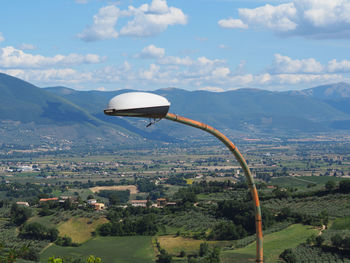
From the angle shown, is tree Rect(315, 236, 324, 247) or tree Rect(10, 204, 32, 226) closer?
tree Rect(315, 236, 324, 247)

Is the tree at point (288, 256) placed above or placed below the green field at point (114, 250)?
above

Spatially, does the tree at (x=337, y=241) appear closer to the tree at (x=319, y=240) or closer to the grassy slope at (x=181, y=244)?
the tree at (x=319, y=240)

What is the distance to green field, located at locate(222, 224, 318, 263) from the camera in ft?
219

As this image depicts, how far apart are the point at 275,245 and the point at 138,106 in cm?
6147

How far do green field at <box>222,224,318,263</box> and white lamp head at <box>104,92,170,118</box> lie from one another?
51337 mm

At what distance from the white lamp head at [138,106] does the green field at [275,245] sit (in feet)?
168

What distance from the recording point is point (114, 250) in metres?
91.8

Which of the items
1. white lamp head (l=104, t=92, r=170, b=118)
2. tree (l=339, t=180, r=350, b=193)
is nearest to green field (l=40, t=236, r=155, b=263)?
tree (l=339, t=180, r=350, b=193)

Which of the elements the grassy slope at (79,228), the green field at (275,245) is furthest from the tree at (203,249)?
the grassy slope at (79,228)

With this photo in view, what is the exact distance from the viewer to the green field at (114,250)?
84.8m

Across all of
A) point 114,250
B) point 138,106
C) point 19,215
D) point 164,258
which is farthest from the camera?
point 19,215

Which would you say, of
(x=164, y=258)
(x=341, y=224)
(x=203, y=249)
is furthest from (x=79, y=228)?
(x=341, y=224)

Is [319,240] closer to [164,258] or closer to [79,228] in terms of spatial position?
[164,258]

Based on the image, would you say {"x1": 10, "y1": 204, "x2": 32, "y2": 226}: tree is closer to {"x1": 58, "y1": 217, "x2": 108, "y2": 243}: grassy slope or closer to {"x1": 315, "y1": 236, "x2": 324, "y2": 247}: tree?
{"x1": 58, "y1": 217, "x2": 108, "y2": 243}: grassy slope
